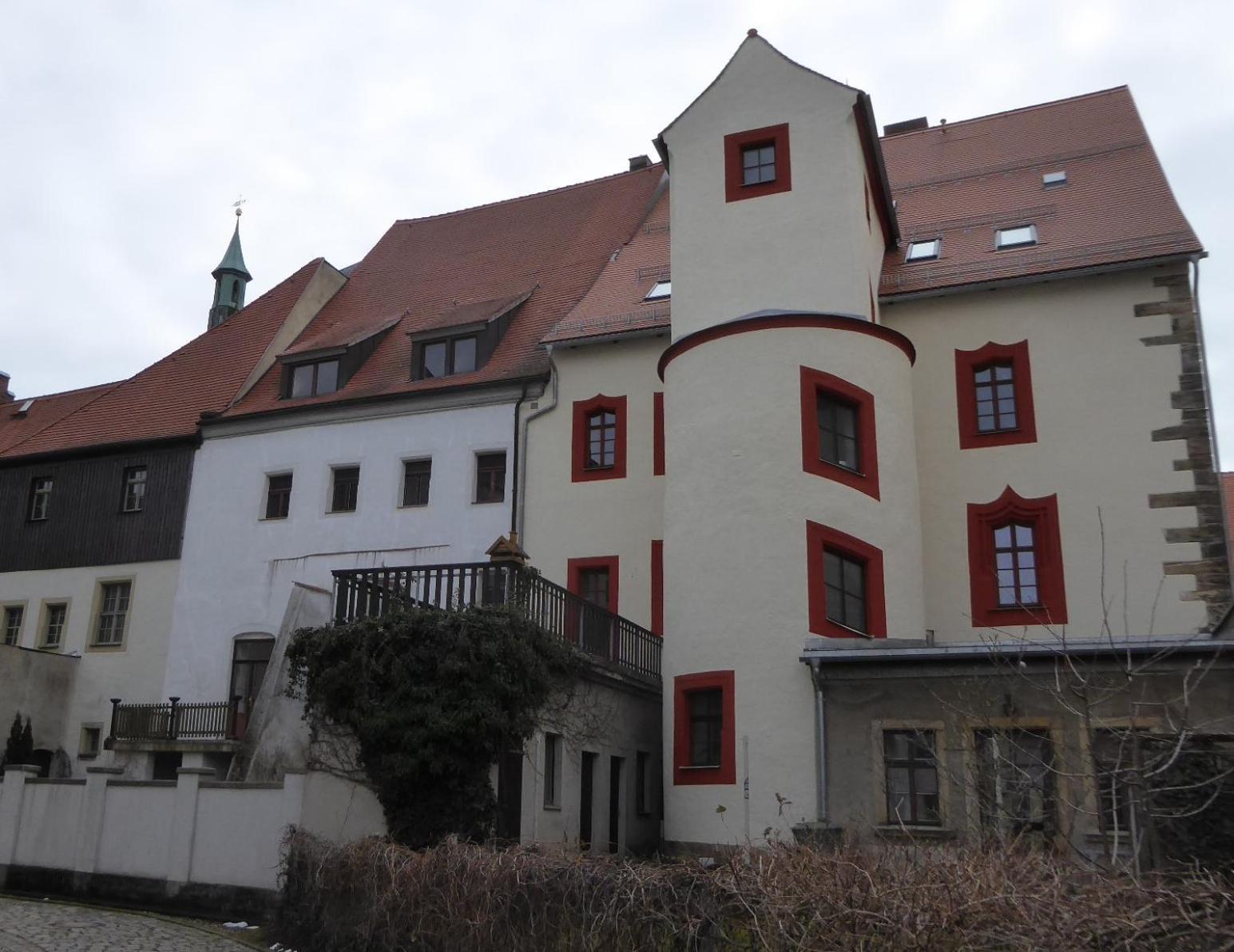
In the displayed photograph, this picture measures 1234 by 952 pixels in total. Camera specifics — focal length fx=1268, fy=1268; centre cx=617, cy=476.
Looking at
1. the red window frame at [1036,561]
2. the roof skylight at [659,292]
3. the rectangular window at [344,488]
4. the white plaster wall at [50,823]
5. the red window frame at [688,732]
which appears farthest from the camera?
the rectangular window at [344,488]

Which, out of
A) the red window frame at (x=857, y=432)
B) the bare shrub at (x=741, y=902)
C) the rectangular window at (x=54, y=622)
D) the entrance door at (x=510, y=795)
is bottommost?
the bare shrub at (x=741, y=902)

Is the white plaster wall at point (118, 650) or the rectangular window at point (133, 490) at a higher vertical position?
the rectangular window at point (133, 490)

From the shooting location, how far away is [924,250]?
23.2 metres

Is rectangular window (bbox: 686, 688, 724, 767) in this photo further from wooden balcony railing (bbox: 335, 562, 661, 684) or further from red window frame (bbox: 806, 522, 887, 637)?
red window frame (bbox: 806, 522, 887, 637)

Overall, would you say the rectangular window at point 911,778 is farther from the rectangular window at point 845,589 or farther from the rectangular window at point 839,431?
the rectangular window at point 839,431

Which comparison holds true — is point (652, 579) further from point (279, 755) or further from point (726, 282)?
point (279, 755)

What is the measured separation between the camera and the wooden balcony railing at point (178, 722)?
77.4ft

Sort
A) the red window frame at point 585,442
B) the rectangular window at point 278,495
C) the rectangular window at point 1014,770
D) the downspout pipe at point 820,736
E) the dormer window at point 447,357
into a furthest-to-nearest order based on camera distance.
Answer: the rectangular window at point 278,495 < the dormer window at point 447,357 < the red window frame at point 585,442 < the downspout pipe at point 820,736 < the rectangular window at point 1014,770

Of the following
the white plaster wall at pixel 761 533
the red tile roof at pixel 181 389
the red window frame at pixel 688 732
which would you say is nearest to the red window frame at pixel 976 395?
the white plaster wall at pixel 761 533

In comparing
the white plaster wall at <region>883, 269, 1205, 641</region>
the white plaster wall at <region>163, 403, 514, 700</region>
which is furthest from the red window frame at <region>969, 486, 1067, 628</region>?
the white plaster wall at <region>163, 403, 514, 700</region>

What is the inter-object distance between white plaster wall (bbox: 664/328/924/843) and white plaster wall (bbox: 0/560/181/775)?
12.8 meters

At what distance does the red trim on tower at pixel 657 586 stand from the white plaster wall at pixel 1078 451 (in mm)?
4433

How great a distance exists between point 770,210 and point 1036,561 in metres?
7.05

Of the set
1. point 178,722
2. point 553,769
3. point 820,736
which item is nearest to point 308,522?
point 178,722
